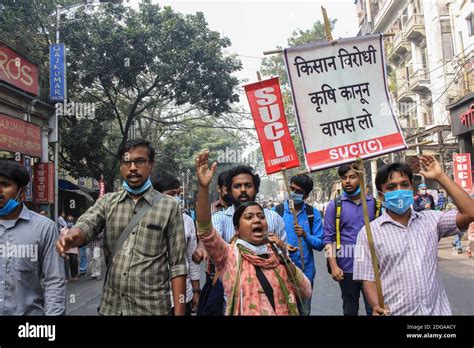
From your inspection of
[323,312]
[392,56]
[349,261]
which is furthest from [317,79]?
[392,56]

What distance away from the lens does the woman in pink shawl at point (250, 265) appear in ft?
8.50

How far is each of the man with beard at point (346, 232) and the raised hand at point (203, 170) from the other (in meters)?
1.77

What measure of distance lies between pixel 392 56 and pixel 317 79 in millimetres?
22733

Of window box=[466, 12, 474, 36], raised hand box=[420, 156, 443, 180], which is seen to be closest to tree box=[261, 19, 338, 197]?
window box=[466, 12, 474, 36]

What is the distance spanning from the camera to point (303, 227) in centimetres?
453

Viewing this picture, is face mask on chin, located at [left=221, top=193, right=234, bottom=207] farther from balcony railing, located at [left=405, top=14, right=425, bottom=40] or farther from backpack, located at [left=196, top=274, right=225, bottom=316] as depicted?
balcony railing, located at [left=405, top=14, right=425, bottom=40]

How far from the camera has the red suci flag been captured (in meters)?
4.49

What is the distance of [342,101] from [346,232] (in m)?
1.34

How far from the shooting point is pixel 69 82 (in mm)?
14797

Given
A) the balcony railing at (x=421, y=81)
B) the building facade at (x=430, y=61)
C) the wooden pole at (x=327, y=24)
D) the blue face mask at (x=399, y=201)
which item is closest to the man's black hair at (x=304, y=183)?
the wooden pole at (x=327, y=24)

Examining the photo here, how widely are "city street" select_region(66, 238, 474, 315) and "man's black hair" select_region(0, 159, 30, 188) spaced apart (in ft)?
13.2

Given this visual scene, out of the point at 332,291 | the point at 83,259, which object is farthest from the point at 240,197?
the point at 83,259

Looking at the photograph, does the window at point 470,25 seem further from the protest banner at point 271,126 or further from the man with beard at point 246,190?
the man with beard at point 246,190
